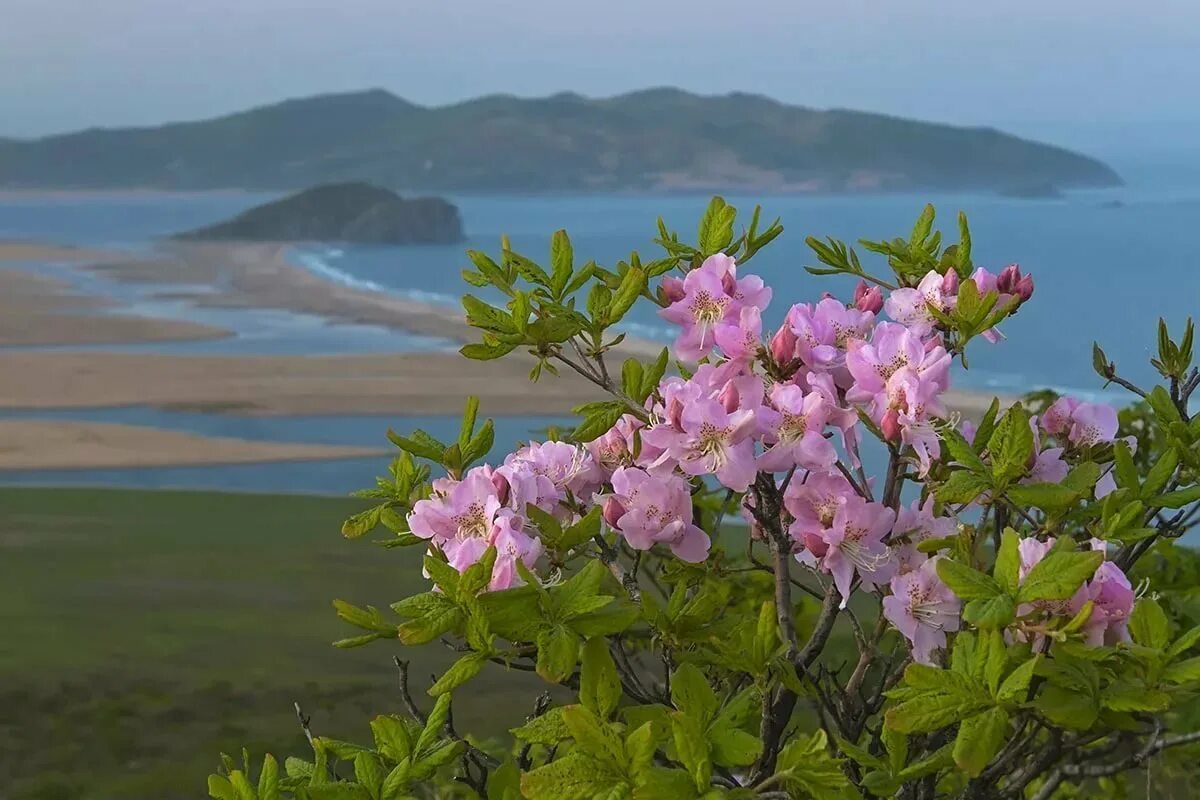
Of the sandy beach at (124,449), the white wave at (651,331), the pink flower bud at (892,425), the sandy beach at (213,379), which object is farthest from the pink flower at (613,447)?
the white wave at (651,331)

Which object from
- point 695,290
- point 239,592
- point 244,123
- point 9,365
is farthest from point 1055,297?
point 244,123

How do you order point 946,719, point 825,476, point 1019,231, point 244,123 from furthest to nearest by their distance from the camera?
point 244,123, point 1019,231, point 825,476, point 946,719

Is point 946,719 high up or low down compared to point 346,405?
up

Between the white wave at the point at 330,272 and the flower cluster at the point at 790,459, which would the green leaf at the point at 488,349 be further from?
the white wave at the point at 330,272

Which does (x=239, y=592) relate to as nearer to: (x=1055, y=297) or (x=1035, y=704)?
(x=1035, y=704)

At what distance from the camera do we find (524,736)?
783mm

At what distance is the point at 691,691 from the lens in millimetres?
746

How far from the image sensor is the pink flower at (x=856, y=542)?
87cm

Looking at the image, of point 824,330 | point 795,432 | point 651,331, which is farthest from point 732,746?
point 651,331

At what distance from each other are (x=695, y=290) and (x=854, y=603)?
3.74 meters

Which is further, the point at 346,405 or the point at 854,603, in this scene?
the point at 346,405

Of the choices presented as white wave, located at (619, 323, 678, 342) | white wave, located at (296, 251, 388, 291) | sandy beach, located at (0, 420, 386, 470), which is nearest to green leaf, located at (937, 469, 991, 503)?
sandy beach, located at (0, 420, 386, 470)

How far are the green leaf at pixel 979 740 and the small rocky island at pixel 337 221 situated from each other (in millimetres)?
23054

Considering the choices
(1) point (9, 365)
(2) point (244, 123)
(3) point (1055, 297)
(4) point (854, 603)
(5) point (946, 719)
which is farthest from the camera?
(2) point (244, 123)
